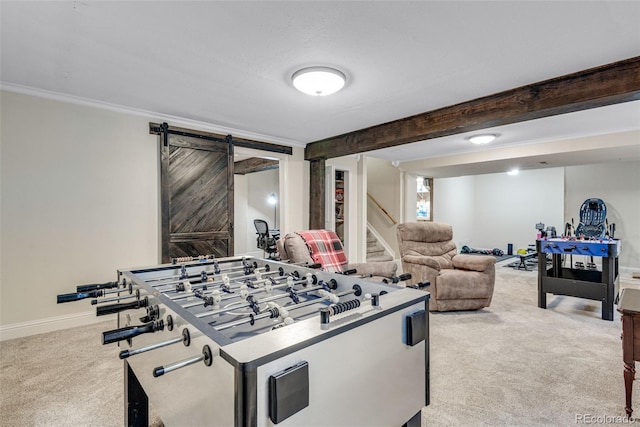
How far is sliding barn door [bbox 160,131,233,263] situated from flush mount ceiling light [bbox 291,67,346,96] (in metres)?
1.85

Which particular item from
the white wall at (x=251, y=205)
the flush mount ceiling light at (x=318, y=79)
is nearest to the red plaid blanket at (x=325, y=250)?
the flush mount ceiling light at (x=318, y=79)

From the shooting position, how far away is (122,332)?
917 mm

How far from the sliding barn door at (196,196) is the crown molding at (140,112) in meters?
0.15

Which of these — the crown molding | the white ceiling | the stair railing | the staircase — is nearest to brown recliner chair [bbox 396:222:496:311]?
the white ceiling

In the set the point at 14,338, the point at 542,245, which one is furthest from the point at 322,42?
the point at 14,338

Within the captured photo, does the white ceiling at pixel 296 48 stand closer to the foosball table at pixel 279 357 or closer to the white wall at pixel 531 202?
the foosball table at pixel 279 357

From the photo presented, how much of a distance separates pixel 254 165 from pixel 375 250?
3.34 m

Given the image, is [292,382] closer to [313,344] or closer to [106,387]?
[313,344]

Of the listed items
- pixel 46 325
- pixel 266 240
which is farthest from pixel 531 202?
pixel 46 325

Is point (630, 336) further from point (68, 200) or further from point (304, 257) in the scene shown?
point (68, 200)

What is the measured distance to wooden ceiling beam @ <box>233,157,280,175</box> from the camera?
6543 mm

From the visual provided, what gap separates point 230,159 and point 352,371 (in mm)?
3712

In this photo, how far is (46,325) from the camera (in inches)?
114

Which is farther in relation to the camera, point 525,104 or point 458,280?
point 458,280
